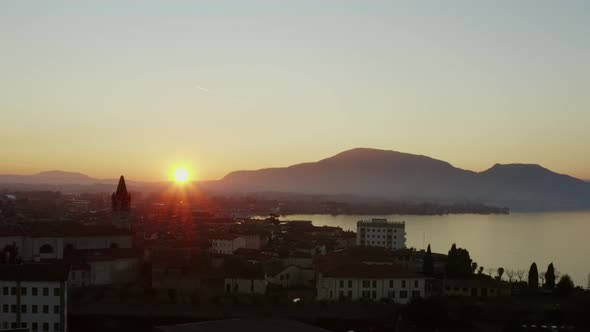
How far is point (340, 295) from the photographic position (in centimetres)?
1413

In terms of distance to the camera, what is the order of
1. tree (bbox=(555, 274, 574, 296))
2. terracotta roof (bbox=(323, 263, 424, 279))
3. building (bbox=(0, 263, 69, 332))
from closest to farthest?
building (bbox=(0, 263, 69, 332))
terracotta roof (bbox=(323, 263, 424, 279))
tree (bbox=(555, 274, 574, 296))

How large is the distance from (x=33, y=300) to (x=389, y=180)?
14264 centimetres

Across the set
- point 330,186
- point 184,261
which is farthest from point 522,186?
point 184,261

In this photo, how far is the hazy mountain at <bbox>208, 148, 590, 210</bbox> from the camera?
143250 millimetres

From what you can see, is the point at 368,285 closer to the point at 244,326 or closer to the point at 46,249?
the point at 244,326

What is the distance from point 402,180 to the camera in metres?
153

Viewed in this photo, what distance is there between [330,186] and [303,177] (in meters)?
11.8

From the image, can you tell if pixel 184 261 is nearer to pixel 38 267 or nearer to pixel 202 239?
pixel 38 267

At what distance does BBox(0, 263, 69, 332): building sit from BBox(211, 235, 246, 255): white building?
1050cm


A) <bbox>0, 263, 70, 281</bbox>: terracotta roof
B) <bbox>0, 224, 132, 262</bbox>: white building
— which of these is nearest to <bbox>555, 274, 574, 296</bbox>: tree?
<bbox>0, 263, 70, 281</bbox>: terracotta roof

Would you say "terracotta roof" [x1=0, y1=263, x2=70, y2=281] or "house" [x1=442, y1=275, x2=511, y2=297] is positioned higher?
"terracotta roof" [x1=0, y1=263, x2=70, y2=281]

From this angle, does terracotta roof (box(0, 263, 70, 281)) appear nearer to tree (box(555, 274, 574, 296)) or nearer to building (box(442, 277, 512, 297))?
building (box(442, 277, 512, 297))

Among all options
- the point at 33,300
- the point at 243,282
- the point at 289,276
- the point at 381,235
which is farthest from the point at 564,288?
the point at 381,235

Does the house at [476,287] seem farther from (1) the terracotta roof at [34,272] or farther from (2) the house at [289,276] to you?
(1) the terracotta roof at [34,272]
